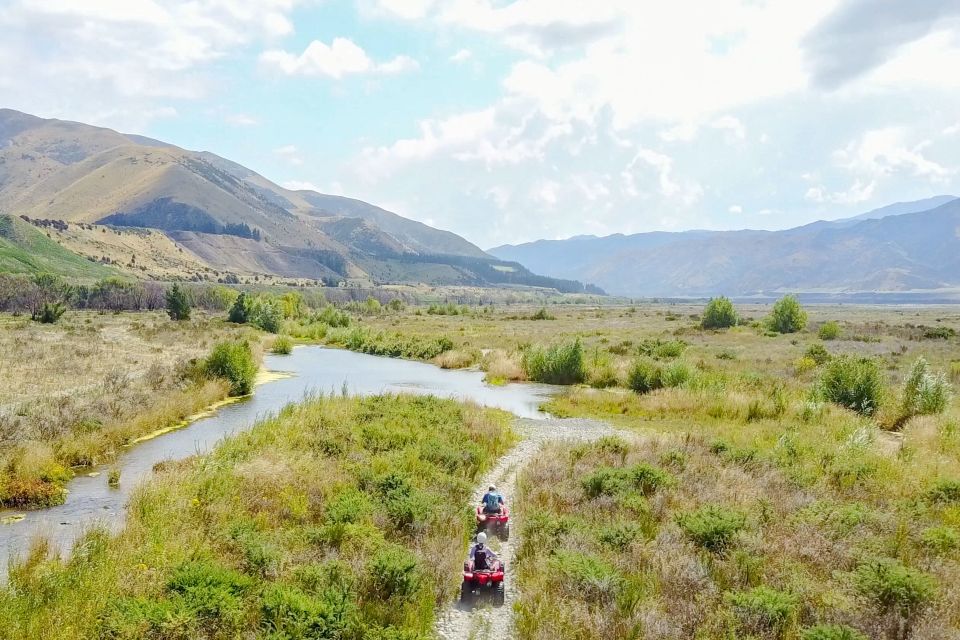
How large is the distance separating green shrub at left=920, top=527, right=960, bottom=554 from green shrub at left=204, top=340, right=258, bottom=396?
31.7m

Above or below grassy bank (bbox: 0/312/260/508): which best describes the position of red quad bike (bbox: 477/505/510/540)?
below

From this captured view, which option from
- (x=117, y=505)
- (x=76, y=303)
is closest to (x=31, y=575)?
(x=117, y=505)

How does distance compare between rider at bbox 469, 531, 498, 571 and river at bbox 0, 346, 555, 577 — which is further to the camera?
river at bbox 0, 346, 555, 577

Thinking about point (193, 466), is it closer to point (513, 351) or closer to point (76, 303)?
point (513, 351)

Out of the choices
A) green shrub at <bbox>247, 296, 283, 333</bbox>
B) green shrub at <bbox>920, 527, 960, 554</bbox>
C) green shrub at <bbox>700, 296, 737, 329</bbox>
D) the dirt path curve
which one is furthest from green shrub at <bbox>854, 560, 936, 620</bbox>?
green shrub at <bbox>247, 296, 283, 333</bbox>

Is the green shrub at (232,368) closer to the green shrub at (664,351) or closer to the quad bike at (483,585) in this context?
the quad bike at (483,585)

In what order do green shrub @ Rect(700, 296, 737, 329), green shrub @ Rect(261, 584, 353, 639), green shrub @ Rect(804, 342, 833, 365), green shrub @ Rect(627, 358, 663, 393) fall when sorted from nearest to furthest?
green shrub @ Rect(261, 584, 353, 639) < green shrub @ Rect(627, 358, 663, 393) < green shrub @ Rect(804, 342, 833, 365) < green shrub @ Rect(700, 296, 737, 329)

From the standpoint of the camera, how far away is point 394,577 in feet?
34.8

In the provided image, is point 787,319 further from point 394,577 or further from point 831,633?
point 394,577

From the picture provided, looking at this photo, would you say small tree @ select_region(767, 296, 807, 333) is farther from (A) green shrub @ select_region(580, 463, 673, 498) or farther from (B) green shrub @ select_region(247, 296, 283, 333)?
(B) green shrub @ select_region(247, 296, 283, 333)

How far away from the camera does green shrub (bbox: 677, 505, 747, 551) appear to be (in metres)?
12.2

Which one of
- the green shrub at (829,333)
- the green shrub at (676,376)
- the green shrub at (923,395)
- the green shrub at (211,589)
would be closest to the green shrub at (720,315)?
the green shrub at (829,333)

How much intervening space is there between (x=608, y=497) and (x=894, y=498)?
7368mm

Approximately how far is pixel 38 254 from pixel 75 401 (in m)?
194
